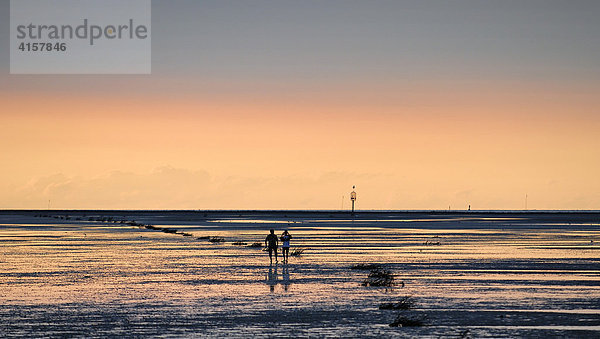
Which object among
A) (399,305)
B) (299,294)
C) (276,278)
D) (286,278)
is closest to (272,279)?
(276,278)

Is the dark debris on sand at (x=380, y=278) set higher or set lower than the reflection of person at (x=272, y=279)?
higher

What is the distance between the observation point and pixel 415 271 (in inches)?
1591

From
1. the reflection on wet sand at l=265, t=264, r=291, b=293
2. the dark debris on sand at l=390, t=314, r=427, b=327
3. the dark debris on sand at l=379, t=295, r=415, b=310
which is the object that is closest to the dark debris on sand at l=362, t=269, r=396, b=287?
the reflection on wet sand at l=265, t=264, r=291, b=293

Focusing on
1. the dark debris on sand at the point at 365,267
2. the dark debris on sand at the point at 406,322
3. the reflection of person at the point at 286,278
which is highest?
the dark debris on sand at the point at 365,267

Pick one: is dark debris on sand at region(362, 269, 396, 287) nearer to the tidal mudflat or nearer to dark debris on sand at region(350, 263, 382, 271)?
the tidal mudflat

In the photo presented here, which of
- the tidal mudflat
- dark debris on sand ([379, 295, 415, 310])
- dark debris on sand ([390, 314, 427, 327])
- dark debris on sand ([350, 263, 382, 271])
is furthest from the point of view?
dark debris on sand ([350, 263, 382, 271])

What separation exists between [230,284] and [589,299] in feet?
41.8

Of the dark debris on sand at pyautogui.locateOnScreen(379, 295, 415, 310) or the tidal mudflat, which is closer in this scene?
the tidal mudflat

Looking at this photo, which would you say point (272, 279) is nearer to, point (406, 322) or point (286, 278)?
point (286, 278)

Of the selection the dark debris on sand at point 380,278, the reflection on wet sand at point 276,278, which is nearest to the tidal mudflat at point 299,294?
the reflection on wet sand at point 276,278

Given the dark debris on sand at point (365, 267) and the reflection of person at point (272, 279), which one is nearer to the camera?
the reflection of person at point (272, 279)

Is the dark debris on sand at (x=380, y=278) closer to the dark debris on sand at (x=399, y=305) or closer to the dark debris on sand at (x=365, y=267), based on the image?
the dark debris on sand at (x=365, y=267)

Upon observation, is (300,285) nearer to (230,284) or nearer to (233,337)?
(230,284)

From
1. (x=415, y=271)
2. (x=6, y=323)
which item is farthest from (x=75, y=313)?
(x=415, y=271)
